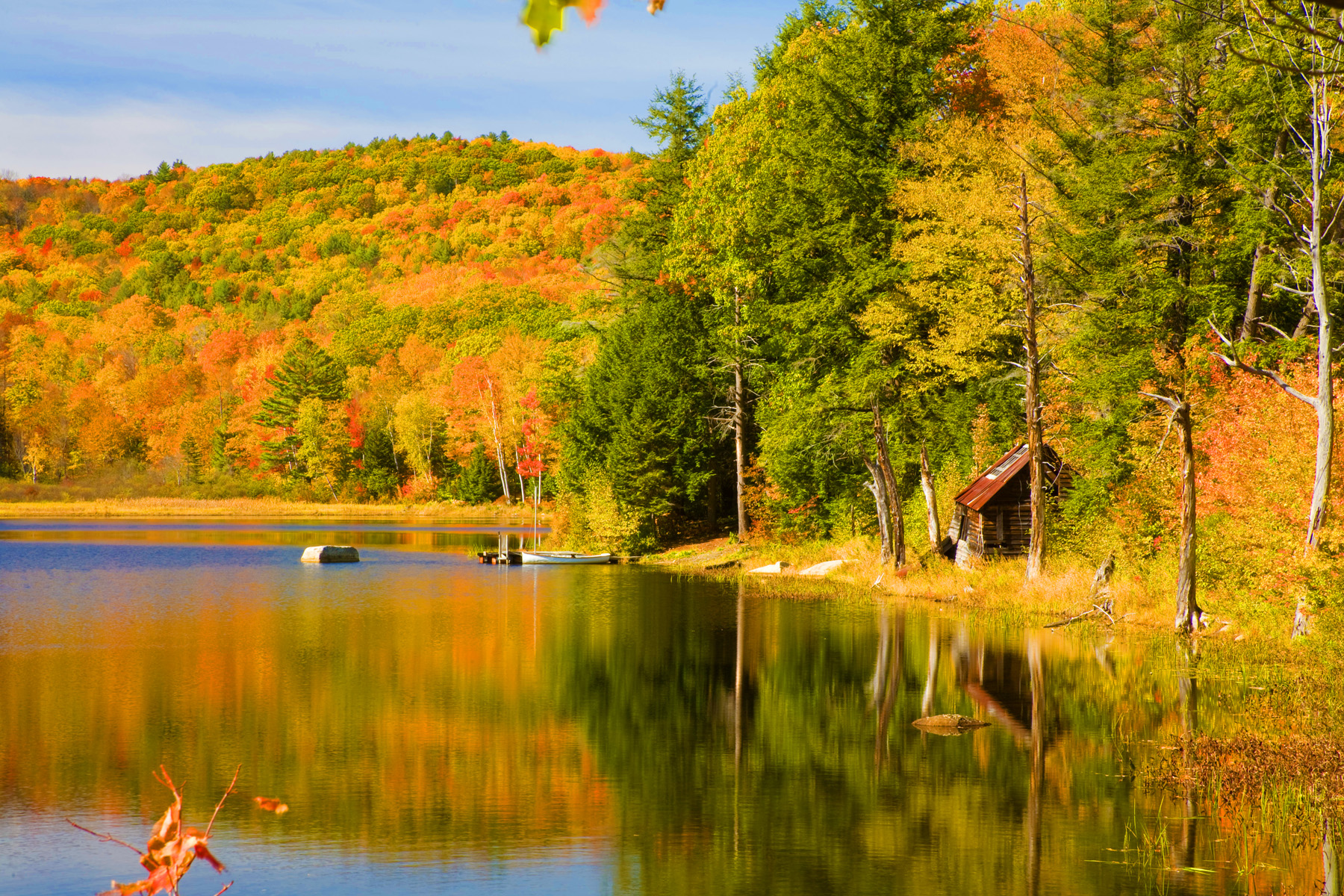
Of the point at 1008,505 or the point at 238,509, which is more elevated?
the point at 1008,505

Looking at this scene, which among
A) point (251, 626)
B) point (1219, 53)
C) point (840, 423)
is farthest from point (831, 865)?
point (840, 423)

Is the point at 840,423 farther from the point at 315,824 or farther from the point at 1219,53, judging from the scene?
A: the point at 315,824

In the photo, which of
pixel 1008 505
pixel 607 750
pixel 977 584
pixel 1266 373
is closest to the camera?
pixel 607 750

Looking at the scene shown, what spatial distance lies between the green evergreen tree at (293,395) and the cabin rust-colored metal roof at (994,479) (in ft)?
234

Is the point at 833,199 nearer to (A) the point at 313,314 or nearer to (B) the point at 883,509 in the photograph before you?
(B) the point at 883,509

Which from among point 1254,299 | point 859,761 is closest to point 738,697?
point 859,761

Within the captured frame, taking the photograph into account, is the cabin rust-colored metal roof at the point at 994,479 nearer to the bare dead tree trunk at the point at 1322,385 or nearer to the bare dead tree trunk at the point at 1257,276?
the bare dead tree trunk at the point at 1257,276

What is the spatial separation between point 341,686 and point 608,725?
556 cm

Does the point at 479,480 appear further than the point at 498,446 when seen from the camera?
Yes

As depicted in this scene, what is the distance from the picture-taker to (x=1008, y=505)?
1345 inches

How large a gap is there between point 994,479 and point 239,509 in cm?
7195

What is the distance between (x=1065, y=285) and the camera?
102ft

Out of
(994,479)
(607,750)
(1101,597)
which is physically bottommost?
(607,750)

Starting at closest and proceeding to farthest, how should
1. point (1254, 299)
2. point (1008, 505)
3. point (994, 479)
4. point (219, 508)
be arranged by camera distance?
1. point (1254, 299)
2. point (1008, 505)
3. point (994, 479)
4. point (219, 508)
